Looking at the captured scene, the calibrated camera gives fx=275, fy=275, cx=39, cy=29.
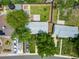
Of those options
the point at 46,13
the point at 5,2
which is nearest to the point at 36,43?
the point at 46,13

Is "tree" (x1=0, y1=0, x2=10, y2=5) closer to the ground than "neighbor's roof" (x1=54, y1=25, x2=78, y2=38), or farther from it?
farther from it

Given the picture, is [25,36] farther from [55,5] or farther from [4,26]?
[55,5]

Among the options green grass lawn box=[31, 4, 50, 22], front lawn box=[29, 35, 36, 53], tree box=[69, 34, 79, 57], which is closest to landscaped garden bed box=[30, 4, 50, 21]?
green grass lawn box=[31, 4, 50, 22]

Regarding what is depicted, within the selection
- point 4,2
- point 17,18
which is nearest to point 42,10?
point 17,18

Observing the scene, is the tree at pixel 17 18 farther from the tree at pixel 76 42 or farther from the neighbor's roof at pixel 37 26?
the tree at pixel 76 42

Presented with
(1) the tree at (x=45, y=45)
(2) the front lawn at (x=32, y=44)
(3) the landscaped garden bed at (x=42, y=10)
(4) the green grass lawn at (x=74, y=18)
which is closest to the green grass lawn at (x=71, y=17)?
(4) the green grass lawn at (x=74, y=18)

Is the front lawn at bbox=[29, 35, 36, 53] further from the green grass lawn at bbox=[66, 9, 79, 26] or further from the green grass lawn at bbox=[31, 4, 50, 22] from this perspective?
the green grass lawn at bbox=[66, 9, 79, 26]

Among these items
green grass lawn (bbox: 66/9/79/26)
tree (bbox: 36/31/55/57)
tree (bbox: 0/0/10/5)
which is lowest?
tree (bbox: 36/31/55/57)
